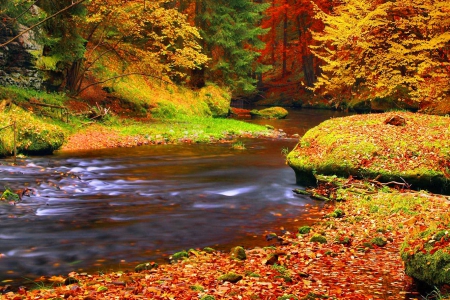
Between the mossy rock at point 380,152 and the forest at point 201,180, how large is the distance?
0.04m

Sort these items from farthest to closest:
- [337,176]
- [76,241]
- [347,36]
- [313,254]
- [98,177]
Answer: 1. [347,36]
2. [98,177]
3. [337,176]
4. [76,241]
5. [313,254]

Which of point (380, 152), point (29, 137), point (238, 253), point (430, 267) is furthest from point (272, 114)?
point (430, 267)

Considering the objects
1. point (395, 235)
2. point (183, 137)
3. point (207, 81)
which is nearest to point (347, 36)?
point (183, 137)

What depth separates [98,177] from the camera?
11.2 m

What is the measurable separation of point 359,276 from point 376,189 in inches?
164

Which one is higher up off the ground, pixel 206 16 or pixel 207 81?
pixel 206 16

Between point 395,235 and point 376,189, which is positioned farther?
point 376,189

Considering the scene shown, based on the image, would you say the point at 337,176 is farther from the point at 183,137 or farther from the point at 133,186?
the point at 183,137

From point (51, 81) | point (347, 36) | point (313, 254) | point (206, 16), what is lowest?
point (313, 254)

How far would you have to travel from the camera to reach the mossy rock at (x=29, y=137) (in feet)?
42.3

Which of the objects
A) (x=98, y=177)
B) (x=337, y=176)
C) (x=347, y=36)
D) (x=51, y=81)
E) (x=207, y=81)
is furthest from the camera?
(x=207, y=81)

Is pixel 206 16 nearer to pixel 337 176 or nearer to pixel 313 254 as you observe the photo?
pixel 337 176

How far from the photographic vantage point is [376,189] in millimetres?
9328

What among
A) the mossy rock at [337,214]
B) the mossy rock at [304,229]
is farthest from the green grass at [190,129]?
the mossy rock at [304,229]
